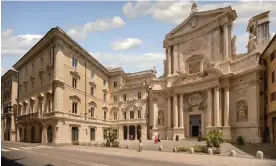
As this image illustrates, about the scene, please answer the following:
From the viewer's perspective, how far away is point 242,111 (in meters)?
41.1

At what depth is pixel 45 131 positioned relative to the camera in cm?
4381

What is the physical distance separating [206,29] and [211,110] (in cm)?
1437

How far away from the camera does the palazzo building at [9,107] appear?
2502 inches

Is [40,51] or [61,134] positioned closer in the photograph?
[61,134]

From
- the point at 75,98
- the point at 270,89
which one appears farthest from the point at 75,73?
the point at 270,89

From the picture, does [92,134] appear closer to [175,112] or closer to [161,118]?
[161,118]

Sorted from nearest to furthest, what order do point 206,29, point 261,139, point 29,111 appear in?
point 261,139, point 206,29, point 29,111

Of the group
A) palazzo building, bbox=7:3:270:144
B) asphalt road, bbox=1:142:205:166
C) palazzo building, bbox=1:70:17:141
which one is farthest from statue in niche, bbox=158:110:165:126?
palazzo building, bbox=1:70:17:141

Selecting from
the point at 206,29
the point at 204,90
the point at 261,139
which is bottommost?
the point at 261,139

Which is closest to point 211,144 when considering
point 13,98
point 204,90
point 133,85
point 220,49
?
point 204,90

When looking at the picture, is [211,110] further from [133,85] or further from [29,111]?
[29,111]

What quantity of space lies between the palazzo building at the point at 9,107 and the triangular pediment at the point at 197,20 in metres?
38.3

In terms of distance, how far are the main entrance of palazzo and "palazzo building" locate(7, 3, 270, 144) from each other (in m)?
0.18

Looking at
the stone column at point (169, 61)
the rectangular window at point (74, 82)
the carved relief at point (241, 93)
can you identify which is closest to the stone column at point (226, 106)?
the carved relief at point (241, 93)
